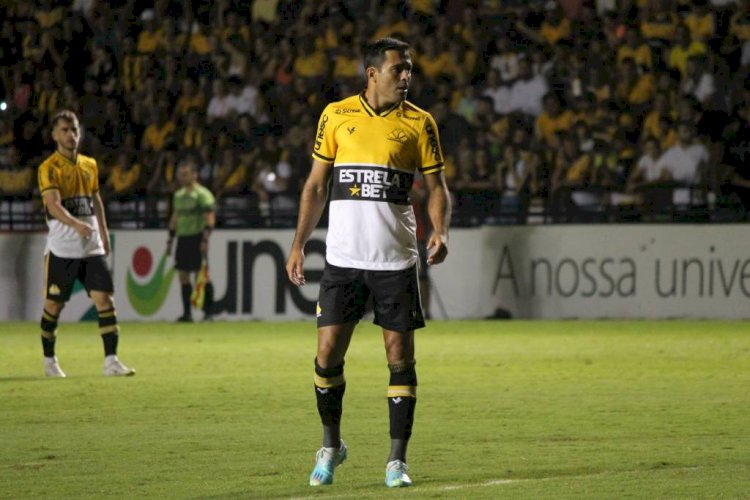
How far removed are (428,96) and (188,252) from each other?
468cm

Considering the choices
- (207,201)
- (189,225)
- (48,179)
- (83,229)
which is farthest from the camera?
(189,225)

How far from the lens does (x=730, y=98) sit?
22906 mm

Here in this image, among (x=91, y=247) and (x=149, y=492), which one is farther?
(x=91, y=247)

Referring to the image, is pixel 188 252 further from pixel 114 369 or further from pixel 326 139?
pixel 326 139

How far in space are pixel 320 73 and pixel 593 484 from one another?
63.1ft

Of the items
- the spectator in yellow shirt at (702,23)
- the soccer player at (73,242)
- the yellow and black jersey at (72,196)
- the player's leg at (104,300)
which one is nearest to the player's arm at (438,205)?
the soccer player at (73,242)

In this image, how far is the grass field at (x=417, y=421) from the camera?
7.93m

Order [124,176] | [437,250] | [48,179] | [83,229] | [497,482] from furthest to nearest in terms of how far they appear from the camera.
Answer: [124,176]
[48,179]
[83,229]
[437,250]
[497,482]

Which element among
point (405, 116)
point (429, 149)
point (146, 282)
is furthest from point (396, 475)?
point (146, 282)

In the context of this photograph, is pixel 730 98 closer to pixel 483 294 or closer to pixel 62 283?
pixel 483 294

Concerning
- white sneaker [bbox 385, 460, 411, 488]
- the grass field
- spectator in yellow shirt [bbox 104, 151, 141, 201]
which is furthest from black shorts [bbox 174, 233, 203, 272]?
white sneaker [bbox 385, 460, 411, 488]

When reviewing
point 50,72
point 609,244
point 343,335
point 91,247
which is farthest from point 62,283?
point 50,72

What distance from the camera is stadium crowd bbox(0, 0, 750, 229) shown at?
74.9ft

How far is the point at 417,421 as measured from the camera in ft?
35.5
